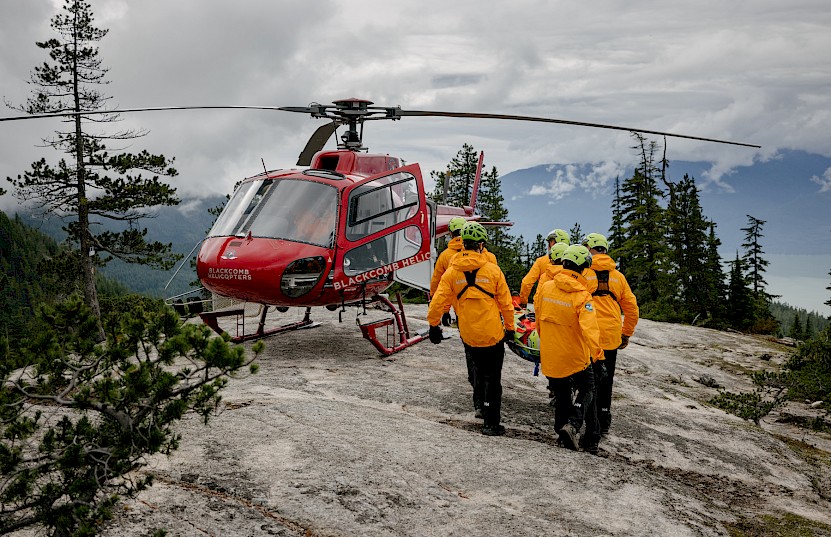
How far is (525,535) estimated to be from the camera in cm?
480

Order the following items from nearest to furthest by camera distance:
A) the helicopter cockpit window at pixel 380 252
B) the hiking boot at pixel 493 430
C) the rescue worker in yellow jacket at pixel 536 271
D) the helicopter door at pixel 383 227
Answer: the hiking boot at pixel 493 430, the rescue worker in yellow jacket at pixel 536 271, the helicopter door at pixel 383 227, the helicopter cockpit window at pixel 380 252

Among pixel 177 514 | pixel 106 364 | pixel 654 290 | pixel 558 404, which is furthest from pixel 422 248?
pixel 654 290

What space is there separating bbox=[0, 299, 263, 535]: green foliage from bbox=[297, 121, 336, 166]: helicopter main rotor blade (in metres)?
8.46

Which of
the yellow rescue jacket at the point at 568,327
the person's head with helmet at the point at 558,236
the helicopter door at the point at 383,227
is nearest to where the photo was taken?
the yellow rescue jacket at the point at 568,327

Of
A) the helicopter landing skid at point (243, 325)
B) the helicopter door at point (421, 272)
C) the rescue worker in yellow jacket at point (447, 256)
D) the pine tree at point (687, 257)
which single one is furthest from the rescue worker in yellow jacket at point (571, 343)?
the pine tree at point (687, 257)

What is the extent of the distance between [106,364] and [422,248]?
7840 mm

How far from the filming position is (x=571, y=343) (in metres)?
6.93

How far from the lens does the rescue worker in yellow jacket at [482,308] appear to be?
7410 mm

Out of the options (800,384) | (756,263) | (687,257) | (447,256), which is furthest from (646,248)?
(447,256)

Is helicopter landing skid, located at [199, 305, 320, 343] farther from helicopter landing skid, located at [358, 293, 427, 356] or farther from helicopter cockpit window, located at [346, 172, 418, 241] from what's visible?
helicopter cockpit window, located at [346, 172, 418, 241]

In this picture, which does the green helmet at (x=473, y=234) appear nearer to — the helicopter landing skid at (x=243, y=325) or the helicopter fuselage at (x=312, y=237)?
the helicopter fuselage at (x=312, y=237)

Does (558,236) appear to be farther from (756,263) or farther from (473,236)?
(756,263)

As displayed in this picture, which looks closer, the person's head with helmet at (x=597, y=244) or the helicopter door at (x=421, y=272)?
the person's head with helmet at (x=597, y=244)

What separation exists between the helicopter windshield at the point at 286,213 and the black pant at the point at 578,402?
167 inches
